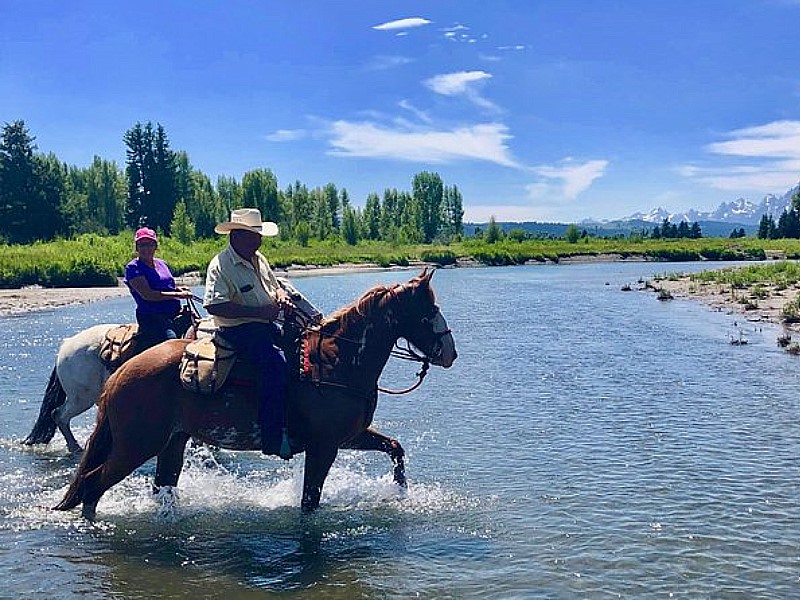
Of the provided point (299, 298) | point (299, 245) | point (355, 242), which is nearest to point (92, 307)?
point (299, 298)

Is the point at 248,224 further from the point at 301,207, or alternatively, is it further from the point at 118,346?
the point at 301,207

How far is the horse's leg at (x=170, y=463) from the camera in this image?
28.0 ft

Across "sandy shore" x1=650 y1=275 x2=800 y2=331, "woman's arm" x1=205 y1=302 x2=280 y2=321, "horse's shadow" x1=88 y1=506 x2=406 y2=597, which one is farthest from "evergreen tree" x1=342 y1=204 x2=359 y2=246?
"woman's arm" x1=205 y1=302 x2=280 y2=321

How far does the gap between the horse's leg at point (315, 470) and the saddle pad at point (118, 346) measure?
3302mm

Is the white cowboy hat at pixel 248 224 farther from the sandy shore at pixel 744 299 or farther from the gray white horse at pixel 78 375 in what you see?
the sandy shore at pixel 744 299

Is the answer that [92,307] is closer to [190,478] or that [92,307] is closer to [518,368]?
[518,368]

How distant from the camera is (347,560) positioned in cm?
720

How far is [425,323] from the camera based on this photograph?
798 cm

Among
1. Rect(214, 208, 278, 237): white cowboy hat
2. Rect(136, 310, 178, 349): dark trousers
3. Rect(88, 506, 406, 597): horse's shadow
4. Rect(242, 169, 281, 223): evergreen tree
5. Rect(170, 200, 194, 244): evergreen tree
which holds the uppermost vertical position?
Rect(242, 169, 281, 223): evergreen tree

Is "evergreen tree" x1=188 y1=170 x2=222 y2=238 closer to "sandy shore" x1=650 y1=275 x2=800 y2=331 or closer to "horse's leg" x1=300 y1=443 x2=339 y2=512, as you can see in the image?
"sandy shore" x1=650 y1=275 x2=800 y2=331

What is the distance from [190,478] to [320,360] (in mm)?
2922

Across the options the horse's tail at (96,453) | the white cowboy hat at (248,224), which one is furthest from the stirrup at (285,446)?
the white cowboy hat at (248,224)

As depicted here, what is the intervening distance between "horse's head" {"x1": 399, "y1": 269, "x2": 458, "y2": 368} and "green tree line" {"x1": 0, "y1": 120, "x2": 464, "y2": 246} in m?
67.0

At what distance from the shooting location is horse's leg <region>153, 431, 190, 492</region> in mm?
8547
